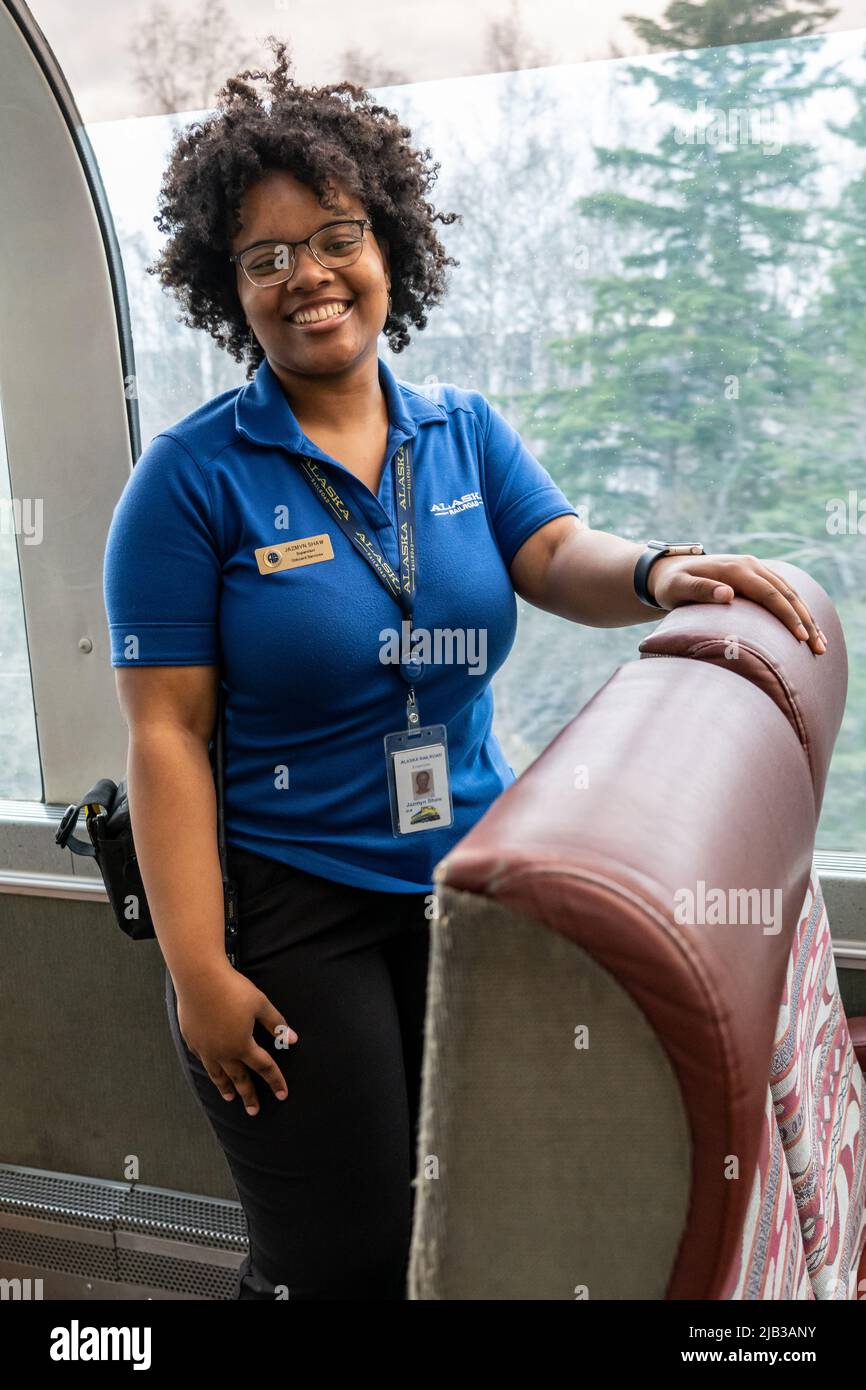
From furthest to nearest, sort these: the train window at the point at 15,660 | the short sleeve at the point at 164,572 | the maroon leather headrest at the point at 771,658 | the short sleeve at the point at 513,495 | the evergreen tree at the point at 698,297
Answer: the train window at the point at 15,660 → the evergreen tree at the point at 698,297 → the short sleeve at the point at 513,495 → the short sleeve at the point at 164,572 → the maroon leather headrest at the point at 771,658

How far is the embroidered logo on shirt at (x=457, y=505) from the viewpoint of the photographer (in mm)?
1781

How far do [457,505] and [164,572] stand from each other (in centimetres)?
47

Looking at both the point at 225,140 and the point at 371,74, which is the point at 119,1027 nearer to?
the point at 225,140

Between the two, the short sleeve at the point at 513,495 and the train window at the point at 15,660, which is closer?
the short sleeve at the point at 513,495

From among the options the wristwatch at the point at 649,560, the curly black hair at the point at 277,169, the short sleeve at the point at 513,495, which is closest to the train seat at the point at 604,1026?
the wristwatch at the point at 649,560

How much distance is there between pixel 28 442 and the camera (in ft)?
9.03

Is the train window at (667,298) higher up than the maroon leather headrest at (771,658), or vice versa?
the train window at (667,298)

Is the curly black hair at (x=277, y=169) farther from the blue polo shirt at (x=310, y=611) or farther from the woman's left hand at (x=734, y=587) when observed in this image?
the woman's left hand at (x=734, y=587)

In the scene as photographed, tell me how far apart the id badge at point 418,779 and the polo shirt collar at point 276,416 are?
0.45 m

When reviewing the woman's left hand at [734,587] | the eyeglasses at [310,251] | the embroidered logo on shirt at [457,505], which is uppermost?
the eyeglasses at [310,251]

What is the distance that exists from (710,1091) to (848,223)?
193 cm

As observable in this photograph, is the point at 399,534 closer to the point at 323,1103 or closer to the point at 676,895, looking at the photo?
the point at 323,1103

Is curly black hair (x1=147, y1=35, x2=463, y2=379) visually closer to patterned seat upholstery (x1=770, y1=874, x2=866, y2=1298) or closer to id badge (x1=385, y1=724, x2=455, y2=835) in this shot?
id badge (x1=385, y1=724, x2=455, y2=835)
